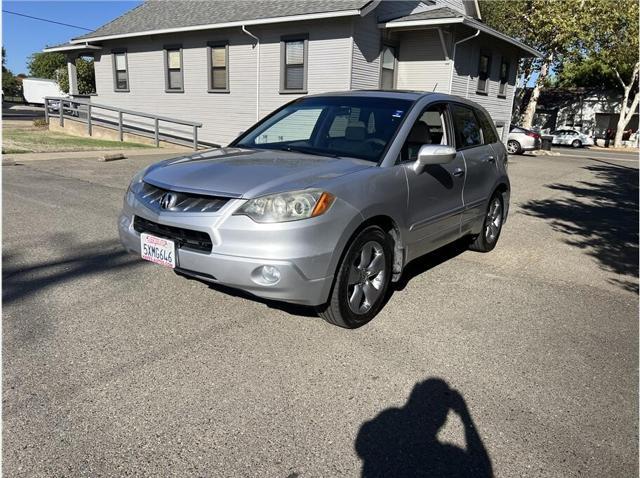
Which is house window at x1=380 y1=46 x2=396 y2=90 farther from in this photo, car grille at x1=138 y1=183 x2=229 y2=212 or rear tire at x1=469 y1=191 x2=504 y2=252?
car grille at x1=138 y1=183 x2=229 y2=212

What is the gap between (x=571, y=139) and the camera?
35.5 meters

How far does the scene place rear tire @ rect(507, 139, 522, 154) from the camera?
74.1 ft

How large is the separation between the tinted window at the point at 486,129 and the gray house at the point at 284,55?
319 inches

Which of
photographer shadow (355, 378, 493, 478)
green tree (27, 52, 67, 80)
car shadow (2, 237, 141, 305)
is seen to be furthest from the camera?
green tree (27, 52, 67, 80)

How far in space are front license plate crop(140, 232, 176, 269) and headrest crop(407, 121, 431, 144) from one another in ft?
6.82

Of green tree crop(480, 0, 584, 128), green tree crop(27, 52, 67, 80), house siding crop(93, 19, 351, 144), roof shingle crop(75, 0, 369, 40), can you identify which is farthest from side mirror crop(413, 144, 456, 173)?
green tree crop(27, 52, 67, 80)

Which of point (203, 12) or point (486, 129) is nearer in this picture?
point (486, 129)

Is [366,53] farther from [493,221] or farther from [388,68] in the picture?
[493,221]

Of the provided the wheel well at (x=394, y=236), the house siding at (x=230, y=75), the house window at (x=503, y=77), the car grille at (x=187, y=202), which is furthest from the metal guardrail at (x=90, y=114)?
the wheel well at (x=394, y=236)

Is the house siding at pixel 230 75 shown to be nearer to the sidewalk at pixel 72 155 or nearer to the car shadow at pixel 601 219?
the sidewalk at pixel 72 155

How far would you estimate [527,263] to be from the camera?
571 centimetres

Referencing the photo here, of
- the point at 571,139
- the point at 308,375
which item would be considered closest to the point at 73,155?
the point at 308,375

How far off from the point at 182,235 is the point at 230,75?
14.2m

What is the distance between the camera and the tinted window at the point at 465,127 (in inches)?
198
